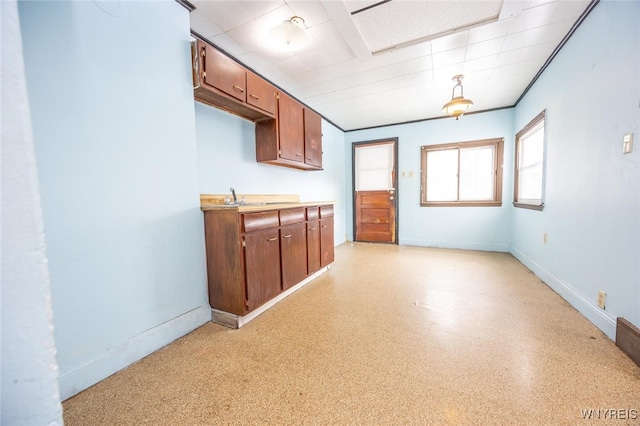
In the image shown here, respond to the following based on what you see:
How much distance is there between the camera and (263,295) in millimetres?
2062

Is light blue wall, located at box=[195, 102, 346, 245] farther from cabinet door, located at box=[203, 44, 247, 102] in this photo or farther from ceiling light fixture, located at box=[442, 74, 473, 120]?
ceiling light fixture, located at box=[442, 74, 473, 120]

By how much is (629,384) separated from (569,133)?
1.98 metres

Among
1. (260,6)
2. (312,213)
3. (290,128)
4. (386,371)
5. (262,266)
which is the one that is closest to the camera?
(386,371)

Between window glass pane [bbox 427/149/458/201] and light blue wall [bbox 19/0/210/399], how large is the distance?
4.21 meters

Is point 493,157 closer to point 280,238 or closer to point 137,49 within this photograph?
point 280,238

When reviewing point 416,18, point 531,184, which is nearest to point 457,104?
point 416,18

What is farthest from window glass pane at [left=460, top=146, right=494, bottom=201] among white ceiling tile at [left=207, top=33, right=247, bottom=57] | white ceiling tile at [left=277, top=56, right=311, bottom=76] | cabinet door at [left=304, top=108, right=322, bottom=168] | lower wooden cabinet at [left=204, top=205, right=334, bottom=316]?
white ceiling tile at [left=207, top=33, right=247, bottom=57]

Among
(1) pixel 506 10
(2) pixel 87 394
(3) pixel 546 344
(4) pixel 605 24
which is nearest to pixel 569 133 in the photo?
(4) pixel 605 24

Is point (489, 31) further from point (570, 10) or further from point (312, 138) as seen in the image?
point (312, 138)

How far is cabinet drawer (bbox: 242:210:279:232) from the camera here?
1890 mm

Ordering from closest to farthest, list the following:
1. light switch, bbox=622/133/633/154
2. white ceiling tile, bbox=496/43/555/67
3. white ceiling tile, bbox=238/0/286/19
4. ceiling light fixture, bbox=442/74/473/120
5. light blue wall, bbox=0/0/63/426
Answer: light blue wall, bbox=0/0/63/426 → light switch, bbox=622/133/633/154 → white ceiling tile, bbox=238/0/286/19 → white ceiling tile, bbox=496/43/555/67 → ceiling light fixture, bbox=442/74/473/120

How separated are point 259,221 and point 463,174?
4.05 meters

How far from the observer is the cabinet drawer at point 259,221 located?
189 centimetres

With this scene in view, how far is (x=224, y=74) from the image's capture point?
2025 mm
